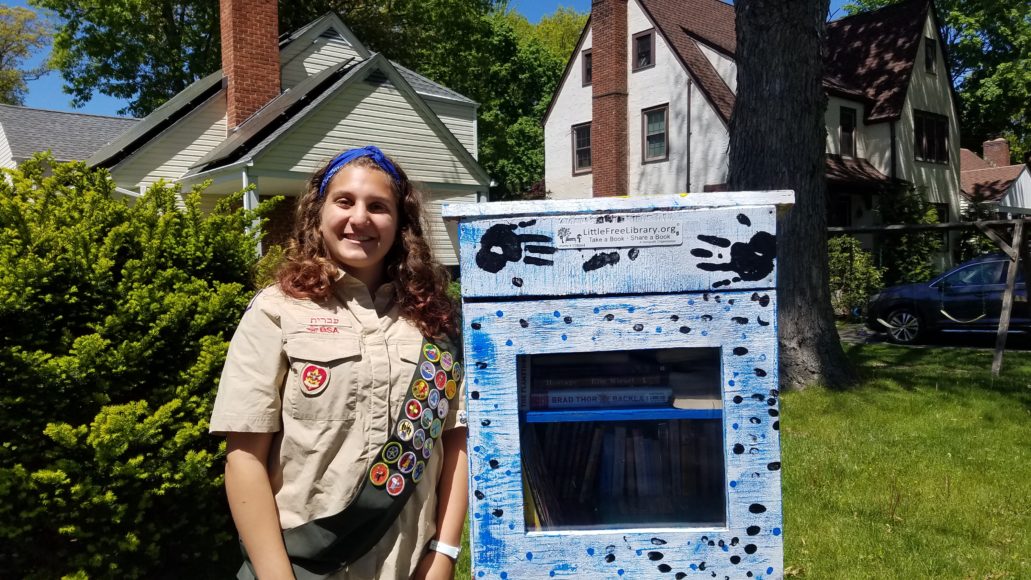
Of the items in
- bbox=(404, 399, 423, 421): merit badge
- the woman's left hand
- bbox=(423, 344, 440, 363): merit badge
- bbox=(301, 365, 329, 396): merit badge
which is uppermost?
bbox=(423, 344, 440, 363): merit badge

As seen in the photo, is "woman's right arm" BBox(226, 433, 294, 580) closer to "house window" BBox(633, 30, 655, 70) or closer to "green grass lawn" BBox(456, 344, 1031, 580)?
"green grass lawn" BBox(456, 344, 1031, 580)

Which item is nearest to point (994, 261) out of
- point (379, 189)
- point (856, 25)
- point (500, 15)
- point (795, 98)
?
point (795, 98)

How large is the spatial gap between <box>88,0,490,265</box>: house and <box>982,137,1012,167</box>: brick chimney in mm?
26660

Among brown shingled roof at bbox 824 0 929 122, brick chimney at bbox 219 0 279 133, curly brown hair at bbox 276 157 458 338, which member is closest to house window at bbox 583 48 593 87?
brown shingled roof at bbox 824 0 929 122

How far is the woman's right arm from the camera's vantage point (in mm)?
1745

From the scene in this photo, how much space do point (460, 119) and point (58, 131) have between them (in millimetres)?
9550

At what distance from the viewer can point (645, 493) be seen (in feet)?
6.79

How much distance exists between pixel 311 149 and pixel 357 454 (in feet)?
40.4

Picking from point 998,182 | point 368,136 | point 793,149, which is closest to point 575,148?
point 368,136

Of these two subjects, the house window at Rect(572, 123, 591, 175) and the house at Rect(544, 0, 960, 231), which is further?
the house window at Rect(572, 123, 591, 175)

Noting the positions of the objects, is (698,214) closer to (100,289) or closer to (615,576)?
(615,576)

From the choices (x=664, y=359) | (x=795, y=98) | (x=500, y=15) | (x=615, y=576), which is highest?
(x=500, y=15)

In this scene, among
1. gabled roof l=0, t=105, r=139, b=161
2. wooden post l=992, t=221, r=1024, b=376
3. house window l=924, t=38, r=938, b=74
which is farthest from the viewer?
house window l=924, t=38, r=938, b=74

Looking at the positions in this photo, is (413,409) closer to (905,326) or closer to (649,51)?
(905,326)
